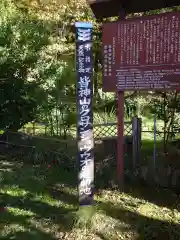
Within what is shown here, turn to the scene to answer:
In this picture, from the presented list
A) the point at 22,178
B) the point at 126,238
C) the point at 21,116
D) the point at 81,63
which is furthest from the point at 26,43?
the point at 126,238

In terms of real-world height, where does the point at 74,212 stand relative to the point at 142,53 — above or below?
below

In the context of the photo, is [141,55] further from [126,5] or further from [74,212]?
[74,212]

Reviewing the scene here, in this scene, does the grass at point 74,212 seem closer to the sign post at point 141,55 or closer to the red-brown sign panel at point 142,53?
the sign post at point 141,55

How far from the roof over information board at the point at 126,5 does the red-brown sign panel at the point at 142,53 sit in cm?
35

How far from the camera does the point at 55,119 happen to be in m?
8.05

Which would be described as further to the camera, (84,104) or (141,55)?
(141,55)

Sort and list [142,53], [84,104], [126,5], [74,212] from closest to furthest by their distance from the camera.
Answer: [84,104] → [74,212] → [142,53] → [126,5]

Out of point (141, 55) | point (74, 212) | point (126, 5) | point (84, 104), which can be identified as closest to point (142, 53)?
point (141, 55)

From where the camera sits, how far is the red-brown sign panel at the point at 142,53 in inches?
181

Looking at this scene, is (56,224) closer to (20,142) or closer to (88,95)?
(88,95)

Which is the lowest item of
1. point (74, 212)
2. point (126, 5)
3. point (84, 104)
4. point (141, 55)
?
point (74, 212)

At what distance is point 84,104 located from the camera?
4.07 metres

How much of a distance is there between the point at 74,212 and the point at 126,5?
323cm

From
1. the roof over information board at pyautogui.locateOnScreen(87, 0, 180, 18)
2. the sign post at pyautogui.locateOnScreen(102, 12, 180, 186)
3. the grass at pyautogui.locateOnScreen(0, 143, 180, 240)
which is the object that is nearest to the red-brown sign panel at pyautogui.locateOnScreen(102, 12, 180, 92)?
the sign post at pyautogui.locateOnScreen(102, 12, 180, 186)
